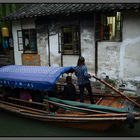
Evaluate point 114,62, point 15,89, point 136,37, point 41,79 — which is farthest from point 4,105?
point 136,37

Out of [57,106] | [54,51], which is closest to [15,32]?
[54,51]

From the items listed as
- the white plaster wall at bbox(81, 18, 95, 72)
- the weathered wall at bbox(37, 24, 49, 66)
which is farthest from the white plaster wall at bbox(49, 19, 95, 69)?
the weathered wall at bbox(37, 24, 49, 66)

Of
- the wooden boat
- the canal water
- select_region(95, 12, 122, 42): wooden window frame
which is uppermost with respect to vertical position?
select_region(95, 12, 122, 42): wooden window frame

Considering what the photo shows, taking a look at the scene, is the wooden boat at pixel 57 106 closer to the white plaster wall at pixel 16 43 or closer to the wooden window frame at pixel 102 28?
the wooden window frame at pixel 102 28

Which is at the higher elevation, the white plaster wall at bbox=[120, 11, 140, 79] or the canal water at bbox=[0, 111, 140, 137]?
the white plaster wall at bbox=[120, 11, 140, 79]

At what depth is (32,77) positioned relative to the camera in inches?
335

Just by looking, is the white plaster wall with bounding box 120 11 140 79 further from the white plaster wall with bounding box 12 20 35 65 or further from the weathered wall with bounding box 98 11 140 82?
the white plaster wall with bounding box 12 20 35 65

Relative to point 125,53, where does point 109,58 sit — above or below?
below

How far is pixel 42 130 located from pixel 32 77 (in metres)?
1.63

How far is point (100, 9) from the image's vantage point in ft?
33.9

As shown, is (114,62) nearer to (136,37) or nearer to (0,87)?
(136,37)

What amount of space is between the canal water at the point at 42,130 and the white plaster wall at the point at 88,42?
422 cm

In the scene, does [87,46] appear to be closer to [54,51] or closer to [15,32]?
[54,51]

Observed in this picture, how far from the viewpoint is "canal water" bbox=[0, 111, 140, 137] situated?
7.44 metres
